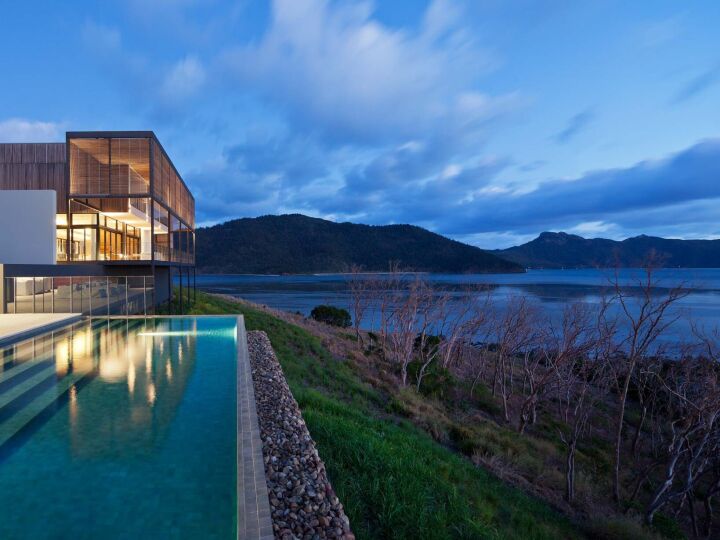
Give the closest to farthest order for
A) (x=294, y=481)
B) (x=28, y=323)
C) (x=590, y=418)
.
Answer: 1. (x=294, y=481)
2. (x=28, y=323)
3. (x=590, y=418)

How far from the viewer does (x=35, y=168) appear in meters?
14.7

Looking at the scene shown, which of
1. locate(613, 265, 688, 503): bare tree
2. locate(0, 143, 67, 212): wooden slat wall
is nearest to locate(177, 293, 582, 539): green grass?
locate(613, 265, 688, 503): bare tree

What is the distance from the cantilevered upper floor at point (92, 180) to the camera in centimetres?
1406

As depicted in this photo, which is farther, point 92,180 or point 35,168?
point 35,168

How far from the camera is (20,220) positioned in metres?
14.1

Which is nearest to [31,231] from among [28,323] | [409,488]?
[28,323]

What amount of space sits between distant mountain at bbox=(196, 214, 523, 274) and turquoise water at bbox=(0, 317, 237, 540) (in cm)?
7304

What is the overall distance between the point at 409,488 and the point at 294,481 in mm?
1681

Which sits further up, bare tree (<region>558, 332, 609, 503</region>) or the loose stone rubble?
the loose stone rubble

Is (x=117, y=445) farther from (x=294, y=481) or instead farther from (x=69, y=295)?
(x=69, y=295)

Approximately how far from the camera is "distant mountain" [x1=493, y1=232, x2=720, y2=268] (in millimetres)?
79562

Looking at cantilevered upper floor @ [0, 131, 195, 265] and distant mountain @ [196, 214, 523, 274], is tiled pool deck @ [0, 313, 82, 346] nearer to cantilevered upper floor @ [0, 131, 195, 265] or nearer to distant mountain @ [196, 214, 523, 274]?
cantilevered upper floor @ [0, 131, 195, 265]

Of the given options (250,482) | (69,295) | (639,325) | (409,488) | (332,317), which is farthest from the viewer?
(332,317)

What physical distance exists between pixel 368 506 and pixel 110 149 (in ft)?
50.3
